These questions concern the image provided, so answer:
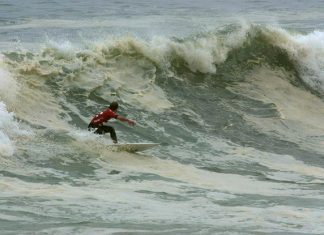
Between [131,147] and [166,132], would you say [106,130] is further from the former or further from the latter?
[166,132]

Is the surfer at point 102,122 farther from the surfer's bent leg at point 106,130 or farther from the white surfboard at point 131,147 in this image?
the white surfboard at point 131,147

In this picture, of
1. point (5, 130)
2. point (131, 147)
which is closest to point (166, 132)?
point (131, 147)

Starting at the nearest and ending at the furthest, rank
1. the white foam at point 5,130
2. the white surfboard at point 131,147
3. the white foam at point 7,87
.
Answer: the white foam at point 5,130 → the white surfboard at point 131,147 → the white foam at point 7,87

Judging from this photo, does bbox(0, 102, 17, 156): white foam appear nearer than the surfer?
Yes

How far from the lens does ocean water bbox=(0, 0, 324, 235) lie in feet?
31.2

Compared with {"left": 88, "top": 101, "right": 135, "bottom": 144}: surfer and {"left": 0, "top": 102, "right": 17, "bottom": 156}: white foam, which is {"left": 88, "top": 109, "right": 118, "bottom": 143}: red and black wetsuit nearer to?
{"left": 88, "top": 101, "right": 135, "bottom": 144}: surfer

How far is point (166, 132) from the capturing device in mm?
15766

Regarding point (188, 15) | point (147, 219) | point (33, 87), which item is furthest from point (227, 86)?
point (188, 15)

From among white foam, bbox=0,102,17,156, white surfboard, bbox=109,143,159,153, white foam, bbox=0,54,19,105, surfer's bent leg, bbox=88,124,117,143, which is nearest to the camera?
white foam, bbox=0,102,17,156

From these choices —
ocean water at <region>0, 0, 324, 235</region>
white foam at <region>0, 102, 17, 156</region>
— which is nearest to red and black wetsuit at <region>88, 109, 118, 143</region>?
ocean water at <region>0, 0, 324, 235</region>

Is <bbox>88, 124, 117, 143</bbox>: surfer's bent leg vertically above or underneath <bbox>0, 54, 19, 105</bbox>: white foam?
underneath

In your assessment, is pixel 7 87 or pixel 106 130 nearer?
pixel 106 130

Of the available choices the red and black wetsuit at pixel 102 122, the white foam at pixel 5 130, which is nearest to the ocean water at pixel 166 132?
the white foam at pixel 5 130

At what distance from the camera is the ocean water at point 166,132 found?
9.52 meters
